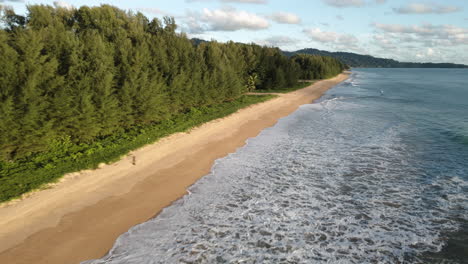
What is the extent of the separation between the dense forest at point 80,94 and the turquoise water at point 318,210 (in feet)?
14.8

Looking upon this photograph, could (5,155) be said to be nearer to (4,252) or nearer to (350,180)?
(4,252)

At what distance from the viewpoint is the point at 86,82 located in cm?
1184

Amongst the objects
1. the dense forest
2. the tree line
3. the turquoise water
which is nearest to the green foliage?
the dense forest

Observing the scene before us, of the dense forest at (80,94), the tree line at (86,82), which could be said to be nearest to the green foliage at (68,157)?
the dense forest at (80,94)

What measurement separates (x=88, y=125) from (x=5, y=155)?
3.11 meters

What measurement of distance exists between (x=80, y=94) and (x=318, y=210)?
10.2m

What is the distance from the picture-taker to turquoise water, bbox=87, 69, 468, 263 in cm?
643

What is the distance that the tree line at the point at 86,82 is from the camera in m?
9.51

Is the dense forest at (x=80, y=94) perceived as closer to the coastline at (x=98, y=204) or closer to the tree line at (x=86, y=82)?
the tree line at (x=86, y=82)

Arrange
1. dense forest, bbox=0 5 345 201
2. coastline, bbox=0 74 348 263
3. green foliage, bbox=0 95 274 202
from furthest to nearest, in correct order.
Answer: dense forest, bbox=0 5 345 201 → green foliage, bbox=0 95 274 202 → coastline, bbox=0 74 348 263

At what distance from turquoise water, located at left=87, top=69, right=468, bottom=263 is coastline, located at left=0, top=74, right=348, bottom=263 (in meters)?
0.57

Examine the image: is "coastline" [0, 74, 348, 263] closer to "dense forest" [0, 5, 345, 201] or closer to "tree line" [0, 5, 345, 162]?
"dense forest" [0, 5, 345, 201]

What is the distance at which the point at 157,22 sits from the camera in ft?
103

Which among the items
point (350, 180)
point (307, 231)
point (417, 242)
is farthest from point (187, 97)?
point (417, 242)
